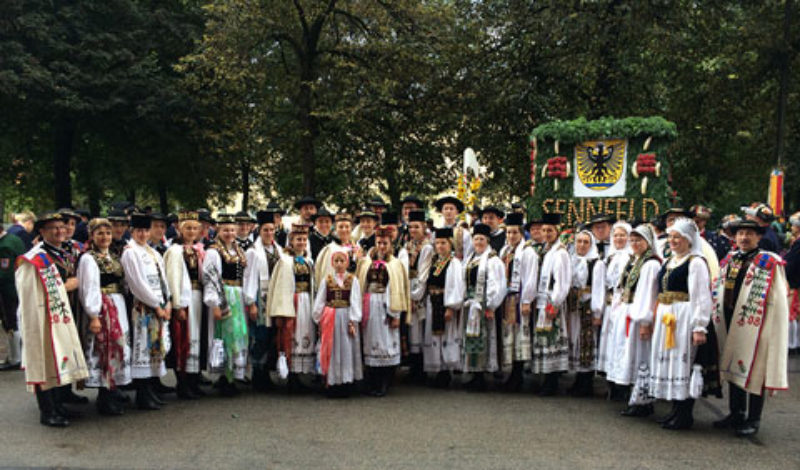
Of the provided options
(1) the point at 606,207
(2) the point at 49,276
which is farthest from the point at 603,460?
(1) the point at 606,207

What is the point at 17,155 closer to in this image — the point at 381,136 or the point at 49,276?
the point at 381,136

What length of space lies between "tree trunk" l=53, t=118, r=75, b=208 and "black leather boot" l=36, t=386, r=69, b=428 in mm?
15129

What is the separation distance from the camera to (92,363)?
22.4 feet

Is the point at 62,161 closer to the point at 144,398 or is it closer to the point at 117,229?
the point at 117,229

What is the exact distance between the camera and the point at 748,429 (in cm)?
639

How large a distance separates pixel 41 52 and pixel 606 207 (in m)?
15.0

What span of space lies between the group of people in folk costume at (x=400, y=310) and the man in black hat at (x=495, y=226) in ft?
0.07

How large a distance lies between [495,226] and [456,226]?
56 cm

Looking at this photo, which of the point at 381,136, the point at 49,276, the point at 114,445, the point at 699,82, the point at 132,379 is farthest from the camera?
the point at 699,82

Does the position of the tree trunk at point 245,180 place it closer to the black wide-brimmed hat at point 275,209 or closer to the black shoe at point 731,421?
the black wide-brimmed hat at point 275,209

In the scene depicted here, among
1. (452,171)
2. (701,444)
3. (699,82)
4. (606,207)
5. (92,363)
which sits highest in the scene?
(699,82)

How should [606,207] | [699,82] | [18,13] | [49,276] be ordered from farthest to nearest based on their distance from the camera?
[699,82], [18,13], [606,207], [49,276]

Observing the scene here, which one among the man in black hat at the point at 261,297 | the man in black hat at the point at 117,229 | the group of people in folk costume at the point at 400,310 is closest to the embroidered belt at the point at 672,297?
the group of people in folk costume at the point at 400,310

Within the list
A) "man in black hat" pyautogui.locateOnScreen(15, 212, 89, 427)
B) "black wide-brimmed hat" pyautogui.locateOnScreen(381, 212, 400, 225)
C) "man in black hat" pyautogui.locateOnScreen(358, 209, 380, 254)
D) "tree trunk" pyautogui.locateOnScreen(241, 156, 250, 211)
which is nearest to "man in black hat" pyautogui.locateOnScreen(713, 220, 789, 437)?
"black wide-brimmed hat" pyautogui.locateOnScreen(381, 212, 400, 225)
